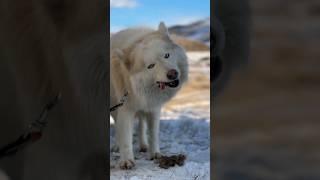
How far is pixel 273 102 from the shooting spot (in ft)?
2.41

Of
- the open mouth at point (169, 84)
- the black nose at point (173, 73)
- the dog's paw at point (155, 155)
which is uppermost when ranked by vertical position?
the black nose at point (173, 73)

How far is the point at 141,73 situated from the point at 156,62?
0.27 ft

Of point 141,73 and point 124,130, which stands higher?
point 141,73

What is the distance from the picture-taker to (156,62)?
1617 mm

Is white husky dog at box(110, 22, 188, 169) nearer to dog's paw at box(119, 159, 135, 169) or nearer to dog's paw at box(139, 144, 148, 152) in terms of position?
dog's paw at box(119, 159, 135, 169)

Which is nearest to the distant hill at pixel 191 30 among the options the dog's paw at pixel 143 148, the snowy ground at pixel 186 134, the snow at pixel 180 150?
the snowy ground at pixel 186 134

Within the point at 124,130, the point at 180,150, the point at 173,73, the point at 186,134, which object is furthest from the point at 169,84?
the point at 186,134

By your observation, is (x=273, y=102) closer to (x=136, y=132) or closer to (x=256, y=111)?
(x=256, y=111)

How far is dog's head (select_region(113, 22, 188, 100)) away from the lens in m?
1.62
